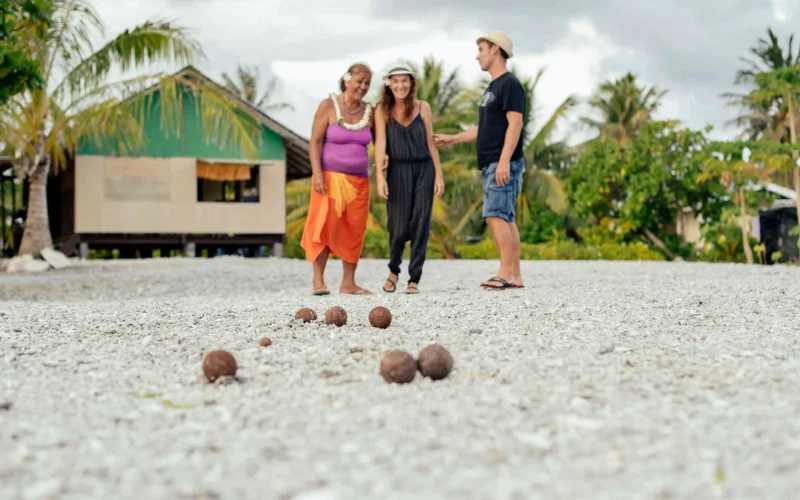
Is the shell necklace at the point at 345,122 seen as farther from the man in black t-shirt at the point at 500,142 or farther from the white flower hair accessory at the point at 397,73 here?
the man in black t-shirt at the point at 500,142

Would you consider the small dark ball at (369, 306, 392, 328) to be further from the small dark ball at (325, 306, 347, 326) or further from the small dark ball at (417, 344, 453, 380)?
the small dark ball at (417, 344, 453, 380)

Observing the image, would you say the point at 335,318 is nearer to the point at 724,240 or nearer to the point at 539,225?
the point at 724,240

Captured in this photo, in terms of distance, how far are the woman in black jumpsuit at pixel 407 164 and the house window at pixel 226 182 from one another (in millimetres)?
11635

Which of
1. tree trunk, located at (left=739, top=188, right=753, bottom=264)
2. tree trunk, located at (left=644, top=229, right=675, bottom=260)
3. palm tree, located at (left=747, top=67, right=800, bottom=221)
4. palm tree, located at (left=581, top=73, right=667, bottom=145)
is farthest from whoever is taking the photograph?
palm tree, located at (left=581, top=73, right=667, bottom=145)

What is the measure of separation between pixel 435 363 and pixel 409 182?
3143 mm

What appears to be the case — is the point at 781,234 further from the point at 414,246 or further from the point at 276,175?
the point at 414,246

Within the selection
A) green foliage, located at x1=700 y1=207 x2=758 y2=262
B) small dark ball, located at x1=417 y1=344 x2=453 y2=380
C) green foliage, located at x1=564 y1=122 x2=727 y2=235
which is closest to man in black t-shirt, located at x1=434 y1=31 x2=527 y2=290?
small dark ball, located at x1=417 y1=344 x2=453 y2=380

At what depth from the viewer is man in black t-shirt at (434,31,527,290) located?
18.0ft

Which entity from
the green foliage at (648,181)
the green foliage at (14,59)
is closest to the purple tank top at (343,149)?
the green foliage at (14,59)

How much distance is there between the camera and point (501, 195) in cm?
552

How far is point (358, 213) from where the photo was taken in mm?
5617

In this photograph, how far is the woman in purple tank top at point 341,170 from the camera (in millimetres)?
5422

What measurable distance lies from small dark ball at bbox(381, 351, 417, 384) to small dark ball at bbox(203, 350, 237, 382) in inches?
21.6

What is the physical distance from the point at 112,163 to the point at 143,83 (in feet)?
16.4
